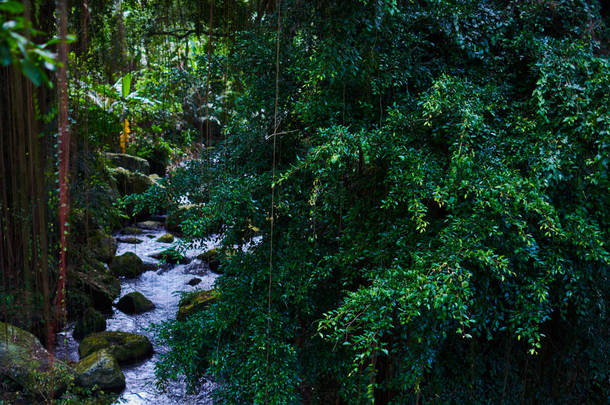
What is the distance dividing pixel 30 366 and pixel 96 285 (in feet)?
8.00

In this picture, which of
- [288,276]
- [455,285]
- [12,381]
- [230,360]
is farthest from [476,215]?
[12,381]

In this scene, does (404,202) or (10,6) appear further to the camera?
(404,202)

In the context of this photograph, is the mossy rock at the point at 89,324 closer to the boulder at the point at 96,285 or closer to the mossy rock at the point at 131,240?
the boulder at the point at 96,285

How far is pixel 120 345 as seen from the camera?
225 inches

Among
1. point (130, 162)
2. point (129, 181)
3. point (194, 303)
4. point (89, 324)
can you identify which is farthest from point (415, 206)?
point (130, 162)

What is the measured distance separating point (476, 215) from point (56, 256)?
4755 mm

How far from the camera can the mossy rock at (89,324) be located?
19.6 ft

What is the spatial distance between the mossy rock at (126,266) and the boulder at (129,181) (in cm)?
257

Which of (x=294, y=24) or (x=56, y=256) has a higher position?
(x=294, y=24)

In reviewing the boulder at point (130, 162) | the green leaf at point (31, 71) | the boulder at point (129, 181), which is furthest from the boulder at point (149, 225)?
the green leaf at point (31, 71)

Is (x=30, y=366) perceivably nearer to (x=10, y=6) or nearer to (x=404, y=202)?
(x=404, y=202)

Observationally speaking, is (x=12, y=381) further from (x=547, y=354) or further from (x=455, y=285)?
(x=547, y=354)

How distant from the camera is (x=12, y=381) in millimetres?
4422

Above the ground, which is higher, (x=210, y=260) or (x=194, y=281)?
(x=210, y=260)
